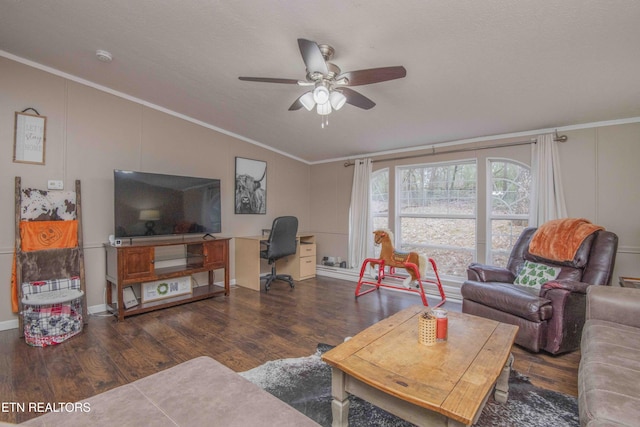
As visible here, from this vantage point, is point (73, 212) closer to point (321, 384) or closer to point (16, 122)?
point (16, 122)

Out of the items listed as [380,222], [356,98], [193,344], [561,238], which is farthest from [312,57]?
[380,222]

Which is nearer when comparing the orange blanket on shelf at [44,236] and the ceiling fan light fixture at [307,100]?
the ceiling fan light fixture at [307,100]

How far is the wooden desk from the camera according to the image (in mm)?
4305

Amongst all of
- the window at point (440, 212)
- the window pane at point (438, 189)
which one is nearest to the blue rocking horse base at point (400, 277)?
the window at point (440, 212)

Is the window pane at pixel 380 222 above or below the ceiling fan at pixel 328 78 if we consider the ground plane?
below

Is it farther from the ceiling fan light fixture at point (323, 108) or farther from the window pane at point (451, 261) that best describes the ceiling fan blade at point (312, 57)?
the window pane at point (451, 261)

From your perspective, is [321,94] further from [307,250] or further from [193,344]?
[307,250]

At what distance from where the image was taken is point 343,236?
536 centimetres

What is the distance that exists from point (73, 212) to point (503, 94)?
4.54 metres

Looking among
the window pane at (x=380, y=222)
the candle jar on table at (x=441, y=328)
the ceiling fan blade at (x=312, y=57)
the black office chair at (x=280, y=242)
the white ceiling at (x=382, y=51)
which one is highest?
the white ceiling at (x=382, y=51)

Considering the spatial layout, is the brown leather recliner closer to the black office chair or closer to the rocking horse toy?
the rocking horse toy

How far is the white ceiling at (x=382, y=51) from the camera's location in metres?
1.84

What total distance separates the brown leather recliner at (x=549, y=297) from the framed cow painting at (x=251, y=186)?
3.35 metres

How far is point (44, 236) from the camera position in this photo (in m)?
2.92
